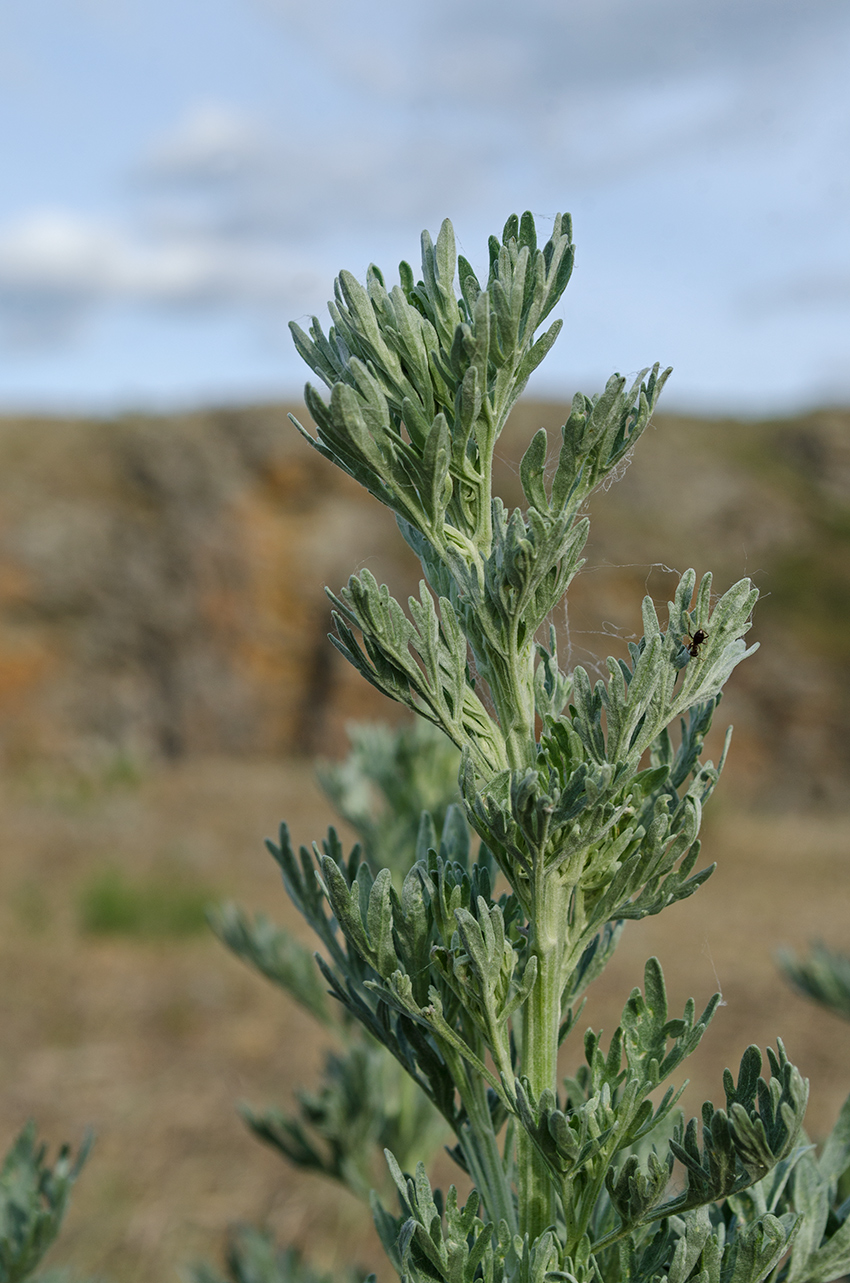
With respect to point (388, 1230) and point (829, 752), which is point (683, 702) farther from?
point (829, 752)

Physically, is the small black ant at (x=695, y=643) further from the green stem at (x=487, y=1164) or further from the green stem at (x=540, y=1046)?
the green stem at (x=487, y=1164)

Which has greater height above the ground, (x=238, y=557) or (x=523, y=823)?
(x=238, y=557)

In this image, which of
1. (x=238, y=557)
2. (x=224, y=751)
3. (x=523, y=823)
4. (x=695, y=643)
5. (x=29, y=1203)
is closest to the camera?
(x=523, y=823)

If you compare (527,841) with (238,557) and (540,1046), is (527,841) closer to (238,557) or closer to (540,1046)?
(540,1046)

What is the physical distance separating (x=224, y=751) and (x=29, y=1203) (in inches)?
746

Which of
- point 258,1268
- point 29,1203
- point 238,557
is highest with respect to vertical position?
point 238,557

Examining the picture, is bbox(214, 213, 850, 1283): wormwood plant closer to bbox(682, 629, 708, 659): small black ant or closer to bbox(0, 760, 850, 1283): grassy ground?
bbox(682, 629, 708, 659): small black ant

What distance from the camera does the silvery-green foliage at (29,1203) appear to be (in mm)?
1764

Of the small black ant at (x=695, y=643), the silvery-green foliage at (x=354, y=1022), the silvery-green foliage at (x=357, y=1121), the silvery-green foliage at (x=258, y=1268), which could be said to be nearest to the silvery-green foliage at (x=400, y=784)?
the silvery-green foliage at (x=354, y=1022)

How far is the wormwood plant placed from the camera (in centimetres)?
118

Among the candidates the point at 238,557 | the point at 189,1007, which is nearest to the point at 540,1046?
the point at 189,1007

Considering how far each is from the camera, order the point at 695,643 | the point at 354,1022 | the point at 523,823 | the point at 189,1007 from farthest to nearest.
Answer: the point at 189,1007 → the point at 354,1022 → the point at 695,643 → the point at 523,823

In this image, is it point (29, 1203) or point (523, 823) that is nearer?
point (523, 823)

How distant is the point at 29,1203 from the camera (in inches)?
72.0
